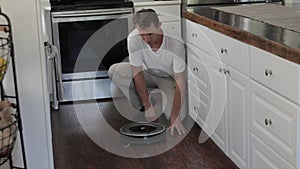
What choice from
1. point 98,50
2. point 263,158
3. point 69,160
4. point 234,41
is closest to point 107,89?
point 98,50

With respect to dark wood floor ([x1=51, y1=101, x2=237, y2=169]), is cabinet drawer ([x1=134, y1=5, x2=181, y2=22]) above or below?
above

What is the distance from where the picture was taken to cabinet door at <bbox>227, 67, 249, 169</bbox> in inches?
103

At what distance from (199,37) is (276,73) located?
3.83 ft

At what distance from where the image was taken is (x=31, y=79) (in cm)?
204

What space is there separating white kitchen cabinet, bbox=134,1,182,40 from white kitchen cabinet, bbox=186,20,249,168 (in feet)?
2.93

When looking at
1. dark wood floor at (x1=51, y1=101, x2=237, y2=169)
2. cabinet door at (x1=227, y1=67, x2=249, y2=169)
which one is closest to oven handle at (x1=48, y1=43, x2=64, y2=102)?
dark wood floor at (x1=51, y1=101, x2=237, y2=169)

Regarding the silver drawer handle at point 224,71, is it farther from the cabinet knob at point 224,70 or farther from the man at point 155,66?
the man at point 155,66

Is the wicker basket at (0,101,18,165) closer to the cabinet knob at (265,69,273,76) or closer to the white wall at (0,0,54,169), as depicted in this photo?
the white wall at (0,0,54,169)

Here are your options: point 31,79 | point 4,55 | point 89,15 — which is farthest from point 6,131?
point 89,15

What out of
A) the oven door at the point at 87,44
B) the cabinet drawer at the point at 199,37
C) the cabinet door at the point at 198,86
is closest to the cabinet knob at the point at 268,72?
the cabinet drawer at the point at 199,37

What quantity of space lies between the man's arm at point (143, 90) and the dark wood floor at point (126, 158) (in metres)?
0.33

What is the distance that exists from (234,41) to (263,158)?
25.8 inches

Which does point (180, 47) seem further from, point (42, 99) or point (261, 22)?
point (42, 99)

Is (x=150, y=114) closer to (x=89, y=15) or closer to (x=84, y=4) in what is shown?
(x=89, y=15)
